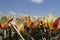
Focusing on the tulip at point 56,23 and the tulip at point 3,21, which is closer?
the tulip at point 56,23

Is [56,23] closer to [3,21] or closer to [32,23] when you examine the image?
[32,23]

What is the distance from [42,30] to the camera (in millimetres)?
2295

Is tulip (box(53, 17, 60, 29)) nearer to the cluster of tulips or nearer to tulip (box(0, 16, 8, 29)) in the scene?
the cluster of tulips

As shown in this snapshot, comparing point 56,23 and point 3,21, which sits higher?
point 56,23

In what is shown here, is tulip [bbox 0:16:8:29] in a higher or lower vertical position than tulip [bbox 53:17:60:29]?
lower

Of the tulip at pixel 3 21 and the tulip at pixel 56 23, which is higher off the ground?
the tulip at pixel 56 23

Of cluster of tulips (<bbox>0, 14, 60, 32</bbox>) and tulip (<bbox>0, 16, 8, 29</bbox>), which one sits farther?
tulip (<bbox>0, 16, 8, 29</bbox>)

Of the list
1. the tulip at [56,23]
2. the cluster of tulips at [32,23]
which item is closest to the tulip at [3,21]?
the cluster of tulips at [32,23]

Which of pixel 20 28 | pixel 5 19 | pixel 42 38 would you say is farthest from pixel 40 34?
pixel 5 19

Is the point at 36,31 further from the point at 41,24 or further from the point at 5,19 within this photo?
the point at 5,19

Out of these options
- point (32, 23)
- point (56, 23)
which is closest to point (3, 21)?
point (32, 23)

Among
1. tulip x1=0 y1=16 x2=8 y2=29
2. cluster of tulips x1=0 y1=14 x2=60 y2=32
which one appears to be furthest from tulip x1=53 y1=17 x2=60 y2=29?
tulip x1=0 y1=16 x2=8 y2=29

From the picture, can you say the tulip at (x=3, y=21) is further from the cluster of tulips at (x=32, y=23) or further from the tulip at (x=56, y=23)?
the tulip at (x=56, y=23)

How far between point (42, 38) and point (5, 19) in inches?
15.8
